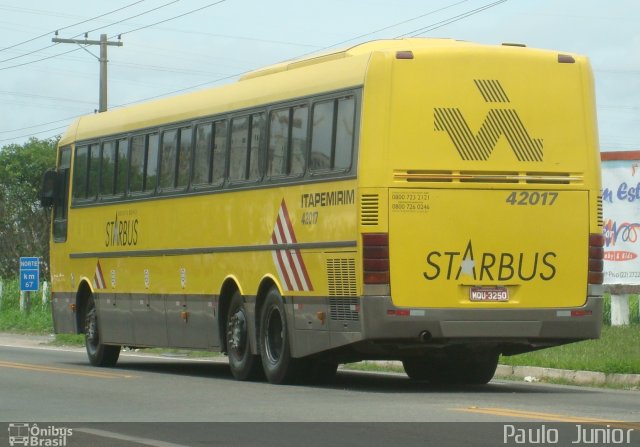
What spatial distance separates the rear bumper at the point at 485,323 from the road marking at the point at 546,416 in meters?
2.65

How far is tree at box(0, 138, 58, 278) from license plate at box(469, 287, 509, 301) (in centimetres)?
5287

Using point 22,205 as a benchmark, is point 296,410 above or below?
below

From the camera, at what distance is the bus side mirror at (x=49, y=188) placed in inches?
1024

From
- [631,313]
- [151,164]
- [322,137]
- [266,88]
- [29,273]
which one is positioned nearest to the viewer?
[322,137]

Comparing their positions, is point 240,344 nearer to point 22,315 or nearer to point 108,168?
point 108,168

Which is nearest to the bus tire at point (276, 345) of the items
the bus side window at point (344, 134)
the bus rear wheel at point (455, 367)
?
the bus rear wheel at point (455, 367)

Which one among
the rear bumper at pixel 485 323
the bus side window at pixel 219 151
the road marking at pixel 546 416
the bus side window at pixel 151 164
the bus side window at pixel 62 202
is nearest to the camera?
the road marking at pixel 546 416

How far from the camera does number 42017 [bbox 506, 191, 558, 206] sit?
57.4 ft

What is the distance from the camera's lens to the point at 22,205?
74.3 meters

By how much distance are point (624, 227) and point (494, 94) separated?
12.4 m

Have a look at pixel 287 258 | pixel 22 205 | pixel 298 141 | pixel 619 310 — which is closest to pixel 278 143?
pixel 298 141

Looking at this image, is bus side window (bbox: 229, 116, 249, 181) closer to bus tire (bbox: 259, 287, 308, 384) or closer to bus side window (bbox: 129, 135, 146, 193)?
bus tire (bbox: 259, 287, 308, 384)

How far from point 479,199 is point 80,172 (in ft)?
31.5

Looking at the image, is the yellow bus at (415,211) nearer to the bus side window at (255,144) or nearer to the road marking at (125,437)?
the bus side window at (255,144)
